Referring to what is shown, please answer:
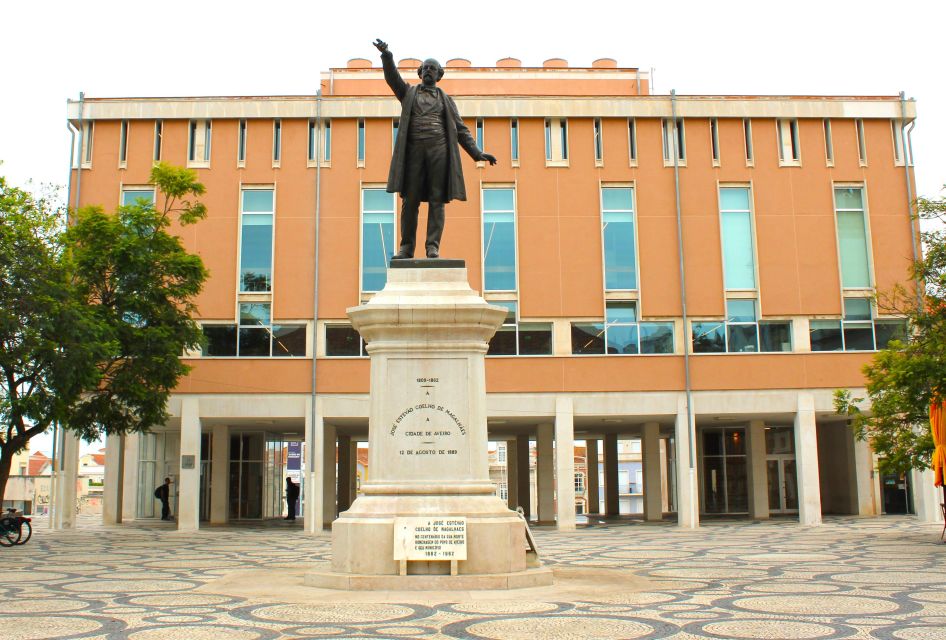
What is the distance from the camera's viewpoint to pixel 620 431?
40.3m

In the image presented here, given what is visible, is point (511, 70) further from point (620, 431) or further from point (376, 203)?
point (620, 431)

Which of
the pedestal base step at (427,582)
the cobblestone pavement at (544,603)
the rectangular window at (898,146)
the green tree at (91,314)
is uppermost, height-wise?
the rectangular window at (898,146)

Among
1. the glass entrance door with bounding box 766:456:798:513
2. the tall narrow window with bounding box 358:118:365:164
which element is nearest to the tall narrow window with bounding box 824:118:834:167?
the glass entrance door with bounding box 766:456:798:513

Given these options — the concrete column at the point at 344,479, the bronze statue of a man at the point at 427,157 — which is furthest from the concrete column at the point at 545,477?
the bronze statue of a man at the point at 427,157

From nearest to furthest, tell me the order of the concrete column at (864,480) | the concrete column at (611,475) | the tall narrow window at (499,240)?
the tall narrow window at (499,240), the concrete column at (864,480), the concrete column at (611,475)

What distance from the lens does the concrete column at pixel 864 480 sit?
121ft

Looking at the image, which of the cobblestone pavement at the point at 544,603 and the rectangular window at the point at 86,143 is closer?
the cobblestone pavement at the point at 544,603

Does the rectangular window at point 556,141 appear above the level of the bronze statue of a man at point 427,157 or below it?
above

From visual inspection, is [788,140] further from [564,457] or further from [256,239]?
[256,239]

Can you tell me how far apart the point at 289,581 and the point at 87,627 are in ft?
11.1

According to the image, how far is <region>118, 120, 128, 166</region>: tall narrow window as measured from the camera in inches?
1266

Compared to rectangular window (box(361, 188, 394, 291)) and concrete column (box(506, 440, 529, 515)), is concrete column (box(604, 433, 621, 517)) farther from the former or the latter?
rectangular window (box(361, 188, 394, 291))

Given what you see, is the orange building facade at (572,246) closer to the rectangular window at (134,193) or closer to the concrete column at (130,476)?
the rectangular window at (134,193)

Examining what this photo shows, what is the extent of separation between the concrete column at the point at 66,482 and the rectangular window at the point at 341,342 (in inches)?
326
